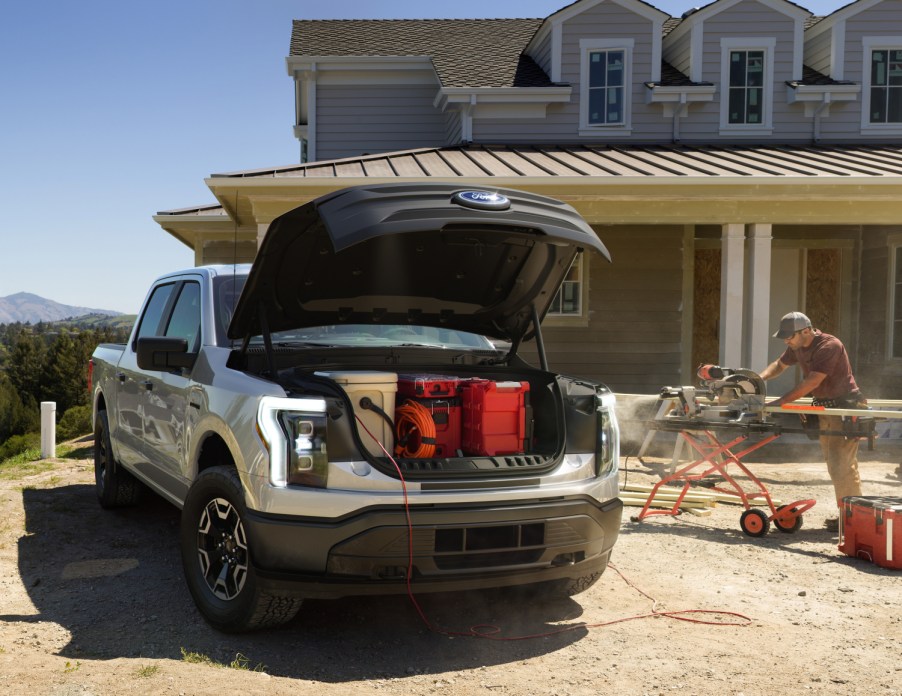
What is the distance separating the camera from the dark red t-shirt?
680 centimetres

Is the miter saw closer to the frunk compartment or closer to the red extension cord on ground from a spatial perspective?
the red extension cord on ground

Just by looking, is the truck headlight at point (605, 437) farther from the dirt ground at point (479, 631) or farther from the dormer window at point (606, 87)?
the dormer window at point (606, 87)

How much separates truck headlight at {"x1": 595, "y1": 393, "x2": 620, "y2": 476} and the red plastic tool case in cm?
71

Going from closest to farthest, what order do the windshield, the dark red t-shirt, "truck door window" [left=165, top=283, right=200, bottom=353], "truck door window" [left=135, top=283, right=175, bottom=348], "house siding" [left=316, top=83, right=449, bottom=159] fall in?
the windshield → "truck door window" [left=165, top=283, right=200, bottom=353] → "truck door window" [left=135, top=283, right=175, bottom=348] → the dark red t-shirt → "house siding" [left=316, top=83, right=449, bottom=159]

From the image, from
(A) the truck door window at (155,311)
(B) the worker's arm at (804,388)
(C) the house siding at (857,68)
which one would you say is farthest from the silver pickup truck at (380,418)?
(C) the house siding at (857,68)

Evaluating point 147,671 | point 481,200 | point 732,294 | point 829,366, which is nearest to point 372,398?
point 481,200

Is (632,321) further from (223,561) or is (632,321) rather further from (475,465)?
(223,561)

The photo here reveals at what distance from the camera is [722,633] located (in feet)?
13.8

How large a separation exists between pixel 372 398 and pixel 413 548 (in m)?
0.76

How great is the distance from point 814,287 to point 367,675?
12.6m

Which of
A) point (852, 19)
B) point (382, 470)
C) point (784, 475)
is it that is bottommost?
point (784, 475)

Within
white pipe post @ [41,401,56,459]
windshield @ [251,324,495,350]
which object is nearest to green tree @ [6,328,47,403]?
white pipe post @ [41,401,56,459]

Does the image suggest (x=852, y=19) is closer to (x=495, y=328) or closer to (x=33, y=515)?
(x=495, y=328)

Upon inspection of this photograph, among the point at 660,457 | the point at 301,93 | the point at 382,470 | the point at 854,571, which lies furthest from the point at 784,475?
the point at 301,93
